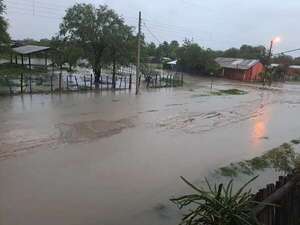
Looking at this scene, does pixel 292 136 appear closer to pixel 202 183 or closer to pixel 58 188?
pixel 202 183

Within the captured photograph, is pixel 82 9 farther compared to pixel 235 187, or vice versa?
pixel 82 9

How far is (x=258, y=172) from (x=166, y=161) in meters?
2.61

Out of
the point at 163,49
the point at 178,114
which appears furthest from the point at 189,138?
the point at 163,49

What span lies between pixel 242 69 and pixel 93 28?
106ft

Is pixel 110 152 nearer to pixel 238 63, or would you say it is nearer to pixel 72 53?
pixel 72 53

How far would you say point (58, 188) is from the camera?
8.62m

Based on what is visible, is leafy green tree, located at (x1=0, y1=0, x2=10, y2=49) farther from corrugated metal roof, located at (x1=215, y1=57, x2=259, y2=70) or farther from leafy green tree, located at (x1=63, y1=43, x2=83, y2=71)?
corrugated metal roof, located at (x1=215, y1=57, x2=259, y2=70)

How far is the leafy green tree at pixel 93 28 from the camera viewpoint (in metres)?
31.5

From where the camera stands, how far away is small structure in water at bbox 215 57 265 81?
58.3 meters

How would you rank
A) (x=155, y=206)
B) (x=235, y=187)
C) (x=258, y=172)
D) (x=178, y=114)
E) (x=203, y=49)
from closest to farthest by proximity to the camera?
(x=155, y=206)
(x=235, y=187)
(x=258, y=172)
(x=178, y=114)
(x=203, y=49)

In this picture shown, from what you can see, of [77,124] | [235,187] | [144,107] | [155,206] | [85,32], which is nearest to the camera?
[155,206]

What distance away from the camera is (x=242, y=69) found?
58031mm

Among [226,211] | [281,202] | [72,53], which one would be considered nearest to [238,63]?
[72,53]

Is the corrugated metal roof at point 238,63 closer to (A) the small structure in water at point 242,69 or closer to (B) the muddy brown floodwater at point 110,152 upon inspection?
(A) the small structure in water at point 242,69
